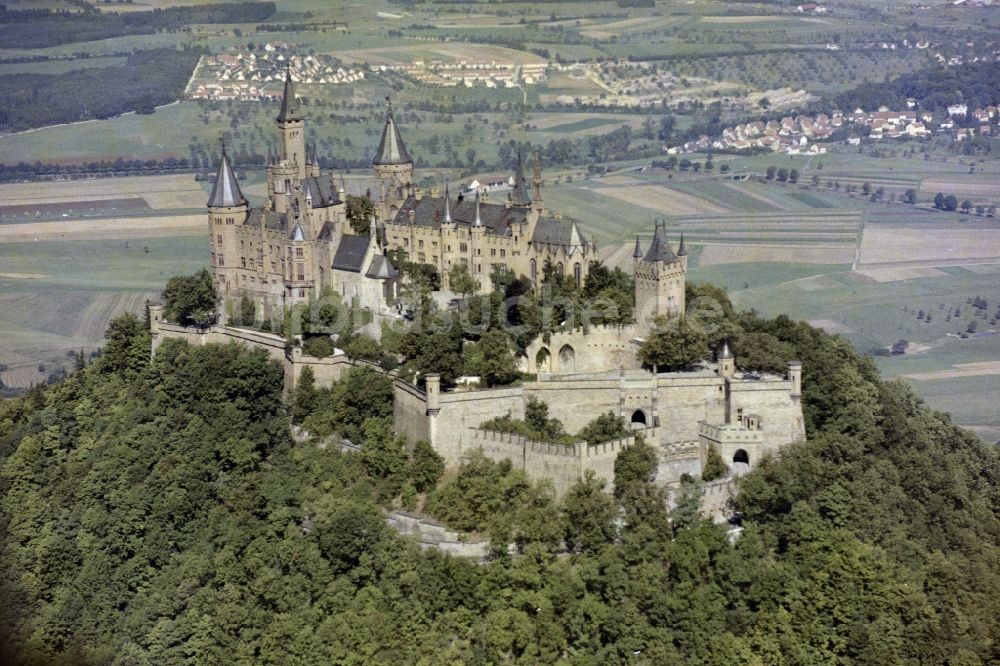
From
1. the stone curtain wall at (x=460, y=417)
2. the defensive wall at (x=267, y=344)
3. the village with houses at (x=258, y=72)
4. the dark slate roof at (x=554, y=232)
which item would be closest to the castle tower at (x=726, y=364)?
the stone curtain wall at (x=460, y=417)

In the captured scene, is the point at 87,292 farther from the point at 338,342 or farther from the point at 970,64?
the point at 970,64

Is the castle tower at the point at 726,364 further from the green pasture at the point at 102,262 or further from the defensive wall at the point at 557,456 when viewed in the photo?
the green pasture at the point at 102,262

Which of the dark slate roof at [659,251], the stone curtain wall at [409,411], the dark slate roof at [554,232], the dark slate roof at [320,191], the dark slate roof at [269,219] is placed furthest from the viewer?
the dark slate roof at [269,219]

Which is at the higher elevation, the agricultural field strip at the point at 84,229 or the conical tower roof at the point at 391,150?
the conical tower roof at the point at 391,150

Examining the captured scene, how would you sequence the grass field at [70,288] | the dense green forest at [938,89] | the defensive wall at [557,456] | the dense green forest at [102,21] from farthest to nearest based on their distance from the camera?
the dense green forest at [938,89]
the dense green forest at [102,21]
the grass field at [70,288]
the defensive wall at [557,456]

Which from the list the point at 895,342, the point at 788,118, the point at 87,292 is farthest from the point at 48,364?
the point at 788,118

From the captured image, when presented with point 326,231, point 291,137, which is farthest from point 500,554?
point 291,137

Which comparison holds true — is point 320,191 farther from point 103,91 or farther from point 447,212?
point 103,91
